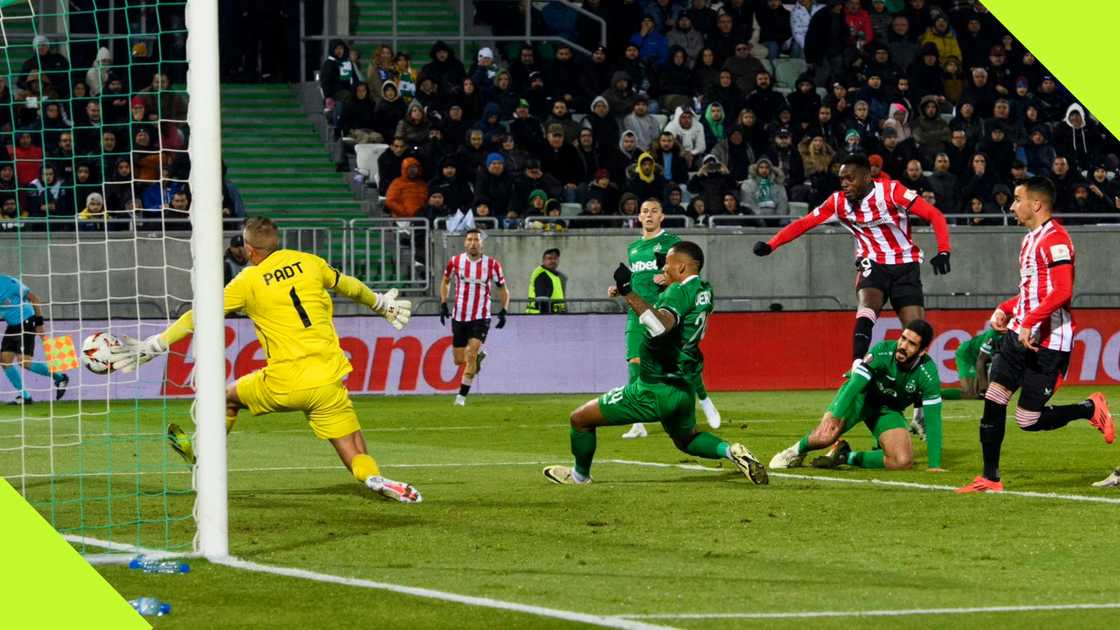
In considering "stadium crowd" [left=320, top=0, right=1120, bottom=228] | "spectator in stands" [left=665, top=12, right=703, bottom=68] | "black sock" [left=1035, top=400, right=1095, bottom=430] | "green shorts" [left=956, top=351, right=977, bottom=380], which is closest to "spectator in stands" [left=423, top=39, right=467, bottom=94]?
"stadium crowd" [left=320, top=0, right=1120, bottom=228]

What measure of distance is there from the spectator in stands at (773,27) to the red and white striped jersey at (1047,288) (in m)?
21.1

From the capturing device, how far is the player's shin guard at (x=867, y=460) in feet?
45.5

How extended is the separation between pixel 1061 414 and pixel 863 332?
3.34 metres

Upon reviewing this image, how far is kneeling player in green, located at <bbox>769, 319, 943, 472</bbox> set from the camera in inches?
529

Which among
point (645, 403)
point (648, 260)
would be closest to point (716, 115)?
point (648, 260)

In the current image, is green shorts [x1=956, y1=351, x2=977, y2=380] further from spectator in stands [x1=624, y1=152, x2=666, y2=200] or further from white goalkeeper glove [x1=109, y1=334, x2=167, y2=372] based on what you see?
white goalkeeper glove [x1=109, y1=334, x2=167, y2=372]

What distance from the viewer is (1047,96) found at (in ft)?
105

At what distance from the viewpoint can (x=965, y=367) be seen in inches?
809

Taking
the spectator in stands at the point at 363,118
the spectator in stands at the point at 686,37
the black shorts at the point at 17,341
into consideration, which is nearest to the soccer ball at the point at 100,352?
the black shorts at the point at 17,341

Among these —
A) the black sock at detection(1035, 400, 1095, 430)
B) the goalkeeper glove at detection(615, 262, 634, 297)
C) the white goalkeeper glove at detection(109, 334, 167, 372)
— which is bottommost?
the black sock at detection(1035, 400, 1095, 430)

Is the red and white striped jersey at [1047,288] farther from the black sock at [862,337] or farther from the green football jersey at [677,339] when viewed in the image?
the black sock at [862,337]

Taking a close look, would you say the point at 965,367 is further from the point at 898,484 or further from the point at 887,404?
the point at 898,484

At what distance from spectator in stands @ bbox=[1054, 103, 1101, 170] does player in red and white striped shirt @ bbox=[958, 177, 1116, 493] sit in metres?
19.2

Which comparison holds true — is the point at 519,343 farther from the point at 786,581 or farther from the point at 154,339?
the point at 786,581
